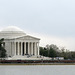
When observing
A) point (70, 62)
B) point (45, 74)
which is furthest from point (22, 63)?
point (45, 74)

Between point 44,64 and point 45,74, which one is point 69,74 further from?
point 44,64

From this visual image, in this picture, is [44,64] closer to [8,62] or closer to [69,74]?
[8,62]

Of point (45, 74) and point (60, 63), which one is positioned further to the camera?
point (60, 63)

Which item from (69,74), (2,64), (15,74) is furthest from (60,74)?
(2,64)

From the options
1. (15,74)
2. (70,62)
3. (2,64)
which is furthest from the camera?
(70,62)

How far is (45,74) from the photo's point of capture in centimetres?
11794

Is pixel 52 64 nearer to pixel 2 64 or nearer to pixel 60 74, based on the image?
pixel 2 64

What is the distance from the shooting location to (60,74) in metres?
118

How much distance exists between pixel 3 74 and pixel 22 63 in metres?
57.5

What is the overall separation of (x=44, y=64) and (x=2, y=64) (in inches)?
542

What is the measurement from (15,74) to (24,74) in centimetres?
210

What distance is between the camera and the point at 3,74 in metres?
118

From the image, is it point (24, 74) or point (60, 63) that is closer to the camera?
point (24, 74)

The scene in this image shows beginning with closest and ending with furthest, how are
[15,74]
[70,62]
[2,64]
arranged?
[15,74] < [2,64] < [70,62]
